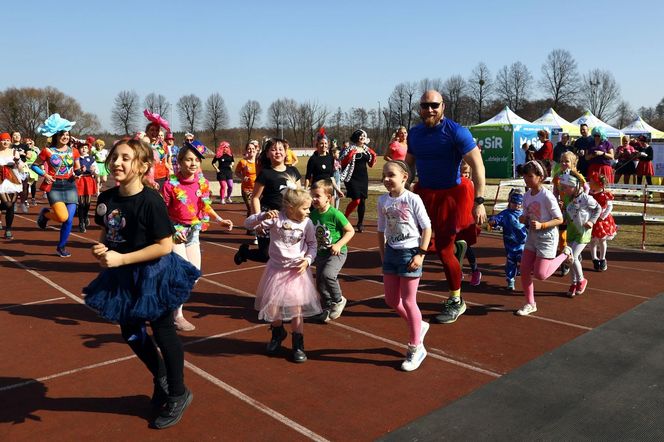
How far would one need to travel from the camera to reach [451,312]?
5.58 metres

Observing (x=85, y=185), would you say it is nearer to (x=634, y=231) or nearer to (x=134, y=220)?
(x=134, y=220)

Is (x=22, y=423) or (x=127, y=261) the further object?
(x=22, y=423)

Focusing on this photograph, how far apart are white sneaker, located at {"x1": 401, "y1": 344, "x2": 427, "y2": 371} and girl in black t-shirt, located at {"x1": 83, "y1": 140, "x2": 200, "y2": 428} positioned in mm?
1773

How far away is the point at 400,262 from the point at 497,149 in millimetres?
26015

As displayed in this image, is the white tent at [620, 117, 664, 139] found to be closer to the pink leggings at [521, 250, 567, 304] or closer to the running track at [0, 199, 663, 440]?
the running track at [0, 199, 663, 440]

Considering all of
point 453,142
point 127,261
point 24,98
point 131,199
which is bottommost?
point 127,261

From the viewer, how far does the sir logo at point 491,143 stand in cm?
2853

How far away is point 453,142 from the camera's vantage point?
17.2 ft

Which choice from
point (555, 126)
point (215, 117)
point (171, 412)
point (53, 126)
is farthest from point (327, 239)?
point (215, 117)

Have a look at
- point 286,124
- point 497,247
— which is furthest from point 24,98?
point 497,247

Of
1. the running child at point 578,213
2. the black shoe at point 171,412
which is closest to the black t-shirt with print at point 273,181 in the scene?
the black shoe at point 171,412

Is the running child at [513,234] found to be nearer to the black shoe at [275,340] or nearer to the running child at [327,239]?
the running child at [327,239]

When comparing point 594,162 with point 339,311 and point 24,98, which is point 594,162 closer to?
point 339,311

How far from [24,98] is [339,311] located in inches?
3366
